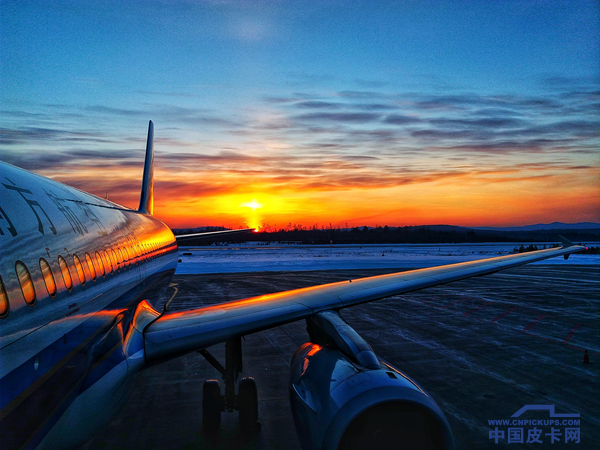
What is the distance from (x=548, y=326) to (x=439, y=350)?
482 cm

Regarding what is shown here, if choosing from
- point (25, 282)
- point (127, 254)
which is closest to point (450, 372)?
point (127, 254)

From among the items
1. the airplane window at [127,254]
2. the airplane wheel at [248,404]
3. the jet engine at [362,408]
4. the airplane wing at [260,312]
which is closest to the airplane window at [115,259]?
the airplane window at [127,254]

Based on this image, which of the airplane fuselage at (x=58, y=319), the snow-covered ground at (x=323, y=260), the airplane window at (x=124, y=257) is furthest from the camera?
the snow-covered ground at (x=323, y=260)

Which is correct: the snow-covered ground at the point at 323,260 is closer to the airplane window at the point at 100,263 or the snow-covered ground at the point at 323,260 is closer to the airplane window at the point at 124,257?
the airplane window at the point at 124,257

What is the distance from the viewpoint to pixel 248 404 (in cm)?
718

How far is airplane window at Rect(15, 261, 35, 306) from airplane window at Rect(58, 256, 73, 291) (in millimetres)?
637

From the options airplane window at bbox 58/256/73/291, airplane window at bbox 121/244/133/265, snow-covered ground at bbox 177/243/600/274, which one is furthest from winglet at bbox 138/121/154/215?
snow-covered ground at bbox 177/243/600/274

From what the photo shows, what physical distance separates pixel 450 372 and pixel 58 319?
815 centimetres

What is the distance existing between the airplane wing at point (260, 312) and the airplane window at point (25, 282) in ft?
8.76

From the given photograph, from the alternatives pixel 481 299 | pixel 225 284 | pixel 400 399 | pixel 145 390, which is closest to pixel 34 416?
pixel 400 399

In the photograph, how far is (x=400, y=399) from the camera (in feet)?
14.5

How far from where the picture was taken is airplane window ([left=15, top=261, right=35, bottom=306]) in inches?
116

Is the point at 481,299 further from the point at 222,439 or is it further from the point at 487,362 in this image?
the point at 222,439

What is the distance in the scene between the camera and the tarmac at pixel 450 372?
6.66 meters
